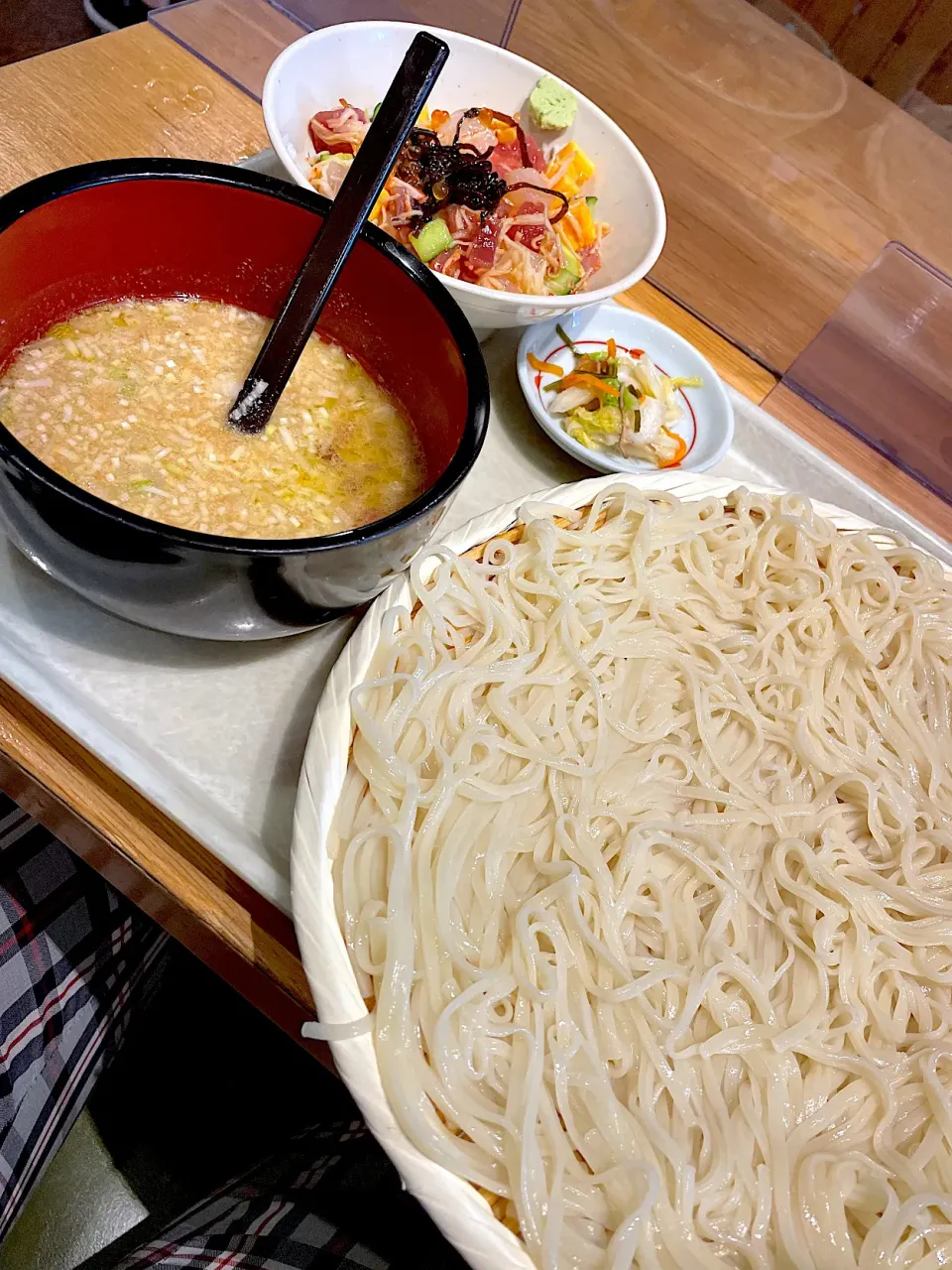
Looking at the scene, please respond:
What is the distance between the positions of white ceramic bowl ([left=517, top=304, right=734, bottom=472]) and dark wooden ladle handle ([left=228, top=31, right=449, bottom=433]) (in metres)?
0.40

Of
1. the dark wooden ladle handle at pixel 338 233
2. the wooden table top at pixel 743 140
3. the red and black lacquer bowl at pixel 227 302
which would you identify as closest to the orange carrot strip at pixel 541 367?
the red and black lacquer bowl at pixel 227 302

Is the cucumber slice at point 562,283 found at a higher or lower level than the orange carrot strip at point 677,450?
higher

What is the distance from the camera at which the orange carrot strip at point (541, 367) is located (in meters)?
1.37

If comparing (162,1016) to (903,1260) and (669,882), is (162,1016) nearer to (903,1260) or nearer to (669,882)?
(669,882)

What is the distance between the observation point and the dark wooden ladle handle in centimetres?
96

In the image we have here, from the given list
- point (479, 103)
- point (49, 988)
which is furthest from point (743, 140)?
point (49, 988)

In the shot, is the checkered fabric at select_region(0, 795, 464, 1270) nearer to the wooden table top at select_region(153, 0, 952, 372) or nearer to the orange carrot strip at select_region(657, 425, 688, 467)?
the orange carrot strip at select_region(657, 425, 688, 467)

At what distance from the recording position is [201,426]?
1.01 metres

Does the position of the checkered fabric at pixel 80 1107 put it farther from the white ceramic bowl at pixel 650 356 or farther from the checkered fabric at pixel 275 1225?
the white ceramic bowl at pixel 650 356

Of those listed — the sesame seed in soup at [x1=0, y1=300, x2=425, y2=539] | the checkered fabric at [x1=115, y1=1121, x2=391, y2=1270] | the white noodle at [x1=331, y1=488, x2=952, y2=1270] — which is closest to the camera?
the white noodle at [x1=331, y1=488, x2=952, y2=1270]

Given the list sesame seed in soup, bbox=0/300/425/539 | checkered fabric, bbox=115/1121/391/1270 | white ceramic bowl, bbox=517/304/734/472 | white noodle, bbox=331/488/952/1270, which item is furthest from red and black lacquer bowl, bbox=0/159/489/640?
checkered fabric, bbox=115/1121/391/1270

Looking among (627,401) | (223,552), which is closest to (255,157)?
(627,401)

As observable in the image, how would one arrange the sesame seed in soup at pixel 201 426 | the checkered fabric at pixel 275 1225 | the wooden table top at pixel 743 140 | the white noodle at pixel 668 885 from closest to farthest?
the white noodle at pixel 668 885
the sesame seed in soup at pixel 201 426
the checkered fabric at pixel 275 1225
the wooden table top at pixel 743 140

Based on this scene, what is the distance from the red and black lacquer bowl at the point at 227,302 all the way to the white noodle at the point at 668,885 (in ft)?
0.44
